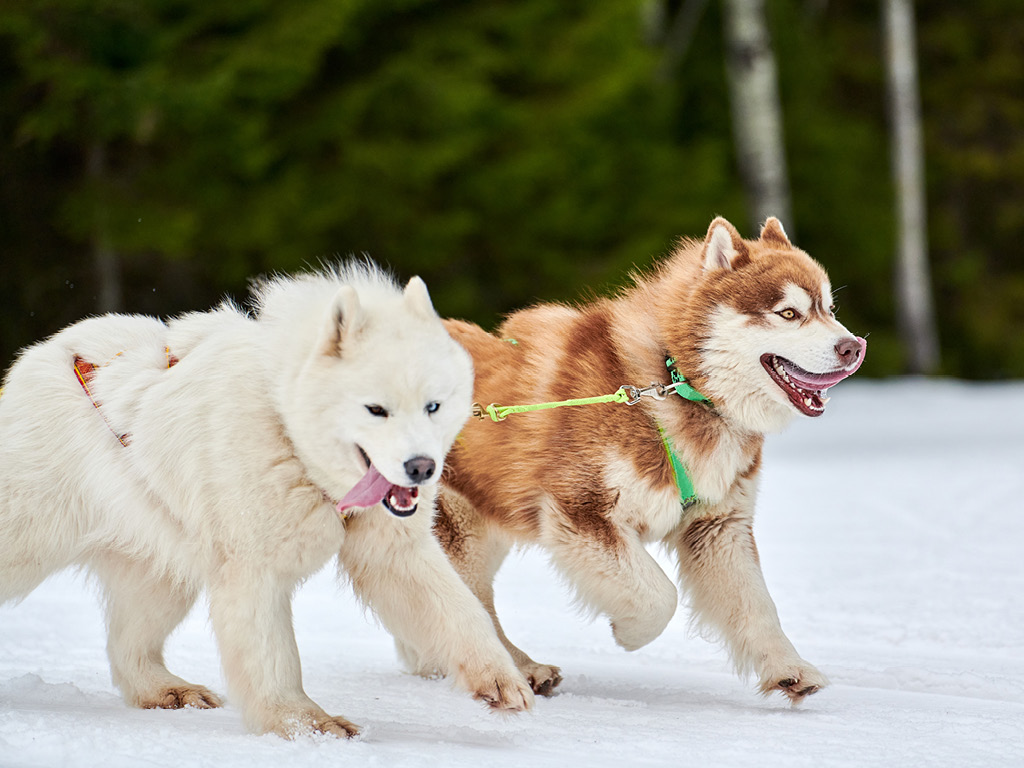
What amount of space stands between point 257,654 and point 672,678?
68.7 inches

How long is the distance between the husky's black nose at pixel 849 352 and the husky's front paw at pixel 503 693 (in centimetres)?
152

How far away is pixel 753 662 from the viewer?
415 centimetres

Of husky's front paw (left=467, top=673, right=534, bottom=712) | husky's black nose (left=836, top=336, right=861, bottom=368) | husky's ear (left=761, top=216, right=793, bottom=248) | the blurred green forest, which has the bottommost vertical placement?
husky's front paw (left=467, top=673, right=534, bottom=712)

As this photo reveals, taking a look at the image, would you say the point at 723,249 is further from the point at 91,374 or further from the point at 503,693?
the point at 91,374

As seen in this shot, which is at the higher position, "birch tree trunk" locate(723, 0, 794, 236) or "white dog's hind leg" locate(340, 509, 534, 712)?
"birch tree trunk" locate(723, 0, 794, 236)

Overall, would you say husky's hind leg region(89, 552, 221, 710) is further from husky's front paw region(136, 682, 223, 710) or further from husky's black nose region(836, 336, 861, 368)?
husky's black nose region(836, 336, 861, 368)

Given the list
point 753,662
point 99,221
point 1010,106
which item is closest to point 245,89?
point 99,221

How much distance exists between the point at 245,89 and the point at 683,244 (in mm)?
7887

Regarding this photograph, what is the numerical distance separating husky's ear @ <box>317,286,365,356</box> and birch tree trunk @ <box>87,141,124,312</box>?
28.1 ft

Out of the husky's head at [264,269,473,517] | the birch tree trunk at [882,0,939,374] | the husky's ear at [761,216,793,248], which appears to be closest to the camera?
the husky's head at [264,269,473,517]

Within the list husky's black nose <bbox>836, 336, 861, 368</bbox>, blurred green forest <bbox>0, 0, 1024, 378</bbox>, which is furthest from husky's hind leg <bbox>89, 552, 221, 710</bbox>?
blurred green forest <bbox>0, 0, 1024, 378</bbox>

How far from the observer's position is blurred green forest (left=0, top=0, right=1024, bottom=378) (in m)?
11.2

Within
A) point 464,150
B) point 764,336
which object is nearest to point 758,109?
point 464,150

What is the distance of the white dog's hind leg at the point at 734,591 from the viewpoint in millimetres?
4105
